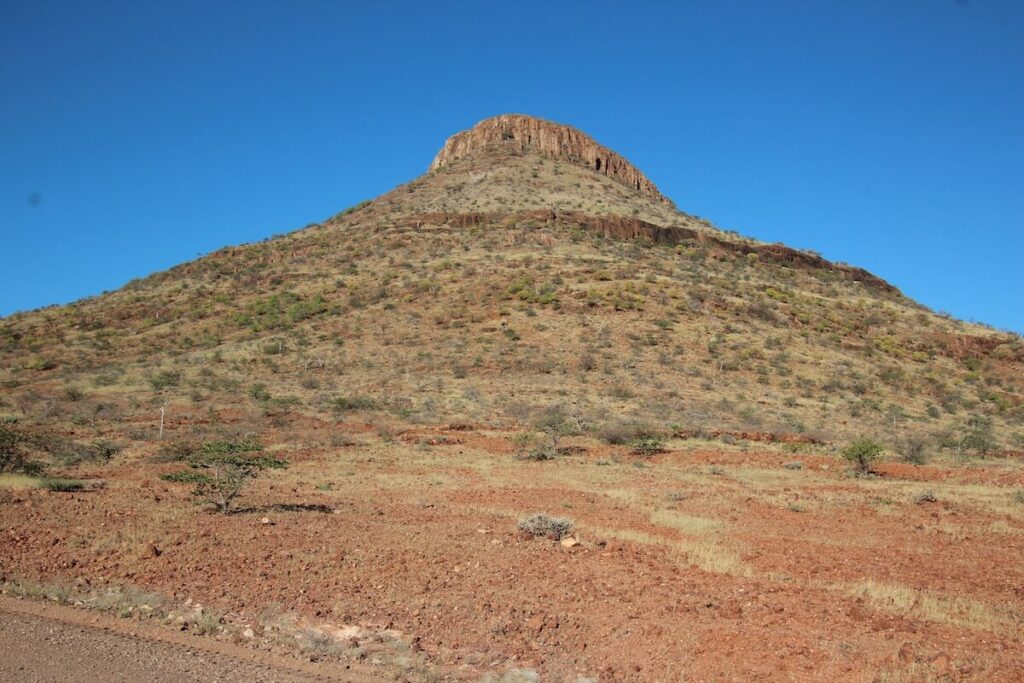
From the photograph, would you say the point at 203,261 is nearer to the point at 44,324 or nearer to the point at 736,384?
the point at 44,324

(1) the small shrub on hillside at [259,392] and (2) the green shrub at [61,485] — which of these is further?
(1) the small shrub on hillside at [259,392]

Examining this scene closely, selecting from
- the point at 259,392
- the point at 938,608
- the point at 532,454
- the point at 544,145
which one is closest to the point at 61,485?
the point at 532,454

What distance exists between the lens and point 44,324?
158 feet

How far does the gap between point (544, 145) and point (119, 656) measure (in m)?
84.5

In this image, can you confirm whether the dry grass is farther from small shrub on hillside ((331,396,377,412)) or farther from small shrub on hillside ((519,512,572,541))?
small shrub on hillside ((331,396,377,412))

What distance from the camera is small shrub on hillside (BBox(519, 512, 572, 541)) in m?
10.8

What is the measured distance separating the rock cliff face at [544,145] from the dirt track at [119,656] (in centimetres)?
8134

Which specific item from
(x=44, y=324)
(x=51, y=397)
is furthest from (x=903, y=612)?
(x=44, y=324)

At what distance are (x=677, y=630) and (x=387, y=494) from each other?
342 inches

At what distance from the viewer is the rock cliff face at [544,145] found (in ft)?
282

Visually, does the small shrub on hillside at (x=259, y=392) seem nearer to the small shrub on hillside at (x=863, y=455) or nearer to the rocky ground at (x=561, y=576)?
the rocky ground at (x=561, y=576)

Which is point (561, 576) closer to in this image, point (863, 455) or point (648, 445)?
point (863, 455)

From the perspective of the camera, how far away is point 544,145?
85938 mm

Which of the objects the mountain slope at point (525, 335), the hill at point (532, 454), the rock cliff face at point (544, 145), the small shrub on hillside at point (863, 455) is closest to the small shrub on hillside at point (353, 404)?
the hill at point (532, 454)
